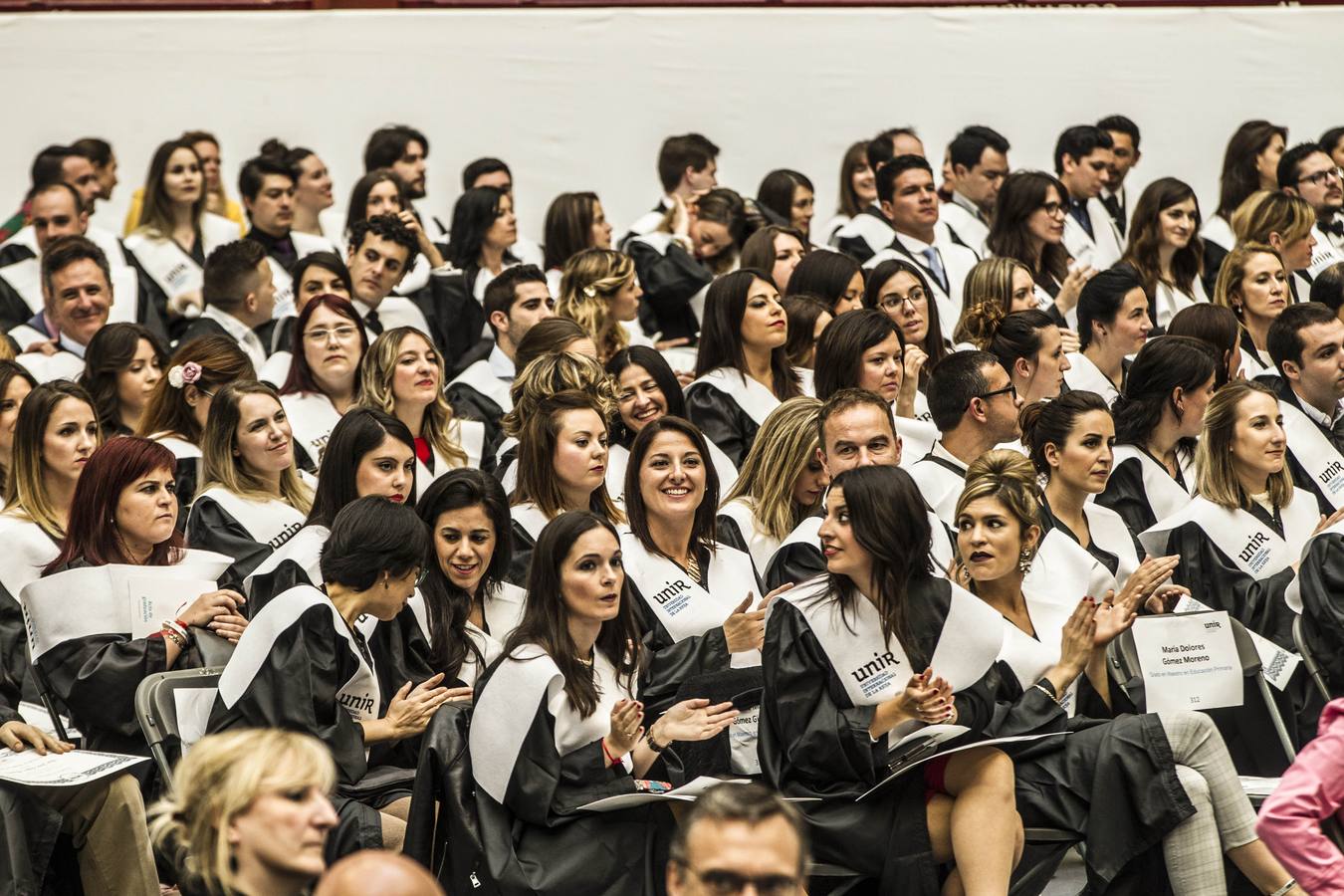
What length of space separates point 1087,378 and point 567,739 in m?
3.92

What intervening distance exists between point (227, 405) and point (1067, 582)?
2833 mm

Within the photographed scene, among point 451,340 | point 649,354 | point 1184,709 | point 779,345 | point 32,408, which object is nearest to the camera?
point 1184,709

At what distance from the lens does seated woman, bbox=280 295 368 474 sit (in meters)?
7.21

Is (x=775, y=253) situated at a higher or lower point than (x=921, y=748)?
higher

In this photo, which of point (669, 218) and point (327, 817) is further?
point (669, 218)

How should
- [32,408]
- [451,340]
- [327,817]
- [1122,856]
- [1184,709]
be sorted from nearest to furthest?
[327,817]
[1122,856]
[1184,709]
[32,408]
[451,340]

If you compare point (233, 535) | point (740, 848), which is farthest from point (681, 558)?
point (740, 848)

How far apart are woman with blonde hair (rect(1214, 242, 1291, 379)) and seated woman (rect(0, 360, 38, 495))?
5238mm

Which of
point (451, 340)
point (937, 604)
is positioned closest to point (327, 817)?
point (937, 604)

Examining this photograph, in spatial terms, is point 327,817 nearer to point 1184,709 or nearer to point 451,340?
point 1184,709

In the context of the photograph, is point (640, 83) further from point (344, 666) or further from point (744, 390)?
point (344, 666)

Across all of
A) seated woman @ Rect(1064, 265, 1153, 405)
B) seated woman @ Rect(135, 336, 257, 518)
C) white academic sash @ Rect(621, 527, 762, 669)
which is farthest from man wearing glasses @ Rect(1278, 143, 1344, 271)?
seated woman @ Rect(135, 336, 257, 518)

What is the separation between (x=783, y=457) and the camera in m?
6.41

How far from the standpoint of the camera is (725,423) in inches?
294
